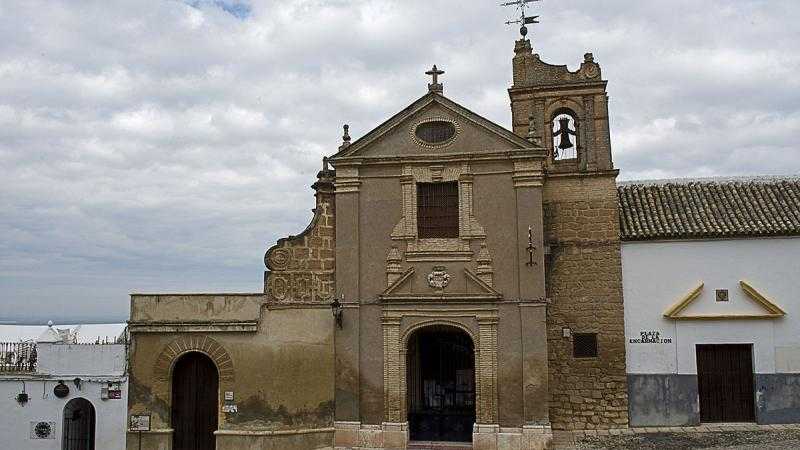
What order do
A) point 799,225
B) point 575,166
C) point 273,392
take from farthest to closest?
1. point 575,166
2. point 799,225
3. point 273,392

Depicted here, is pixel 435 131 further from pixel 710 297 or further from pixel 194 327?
pixel 710 297

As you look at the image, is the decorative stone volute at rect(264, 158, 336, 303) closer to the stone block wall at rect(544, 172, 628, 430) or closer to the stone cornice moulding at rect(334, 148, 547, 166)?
the stone cornice moulding at rect(334, 148, 547, 166)

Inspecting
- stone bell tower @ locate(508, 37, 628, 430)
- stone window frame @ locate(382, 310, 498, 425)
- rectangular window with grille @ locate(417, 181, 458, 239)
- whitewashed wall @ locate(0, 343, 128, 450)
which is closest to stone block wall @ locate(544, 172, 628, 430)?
stone bell tower @ locate(508, 37, 628, 430)

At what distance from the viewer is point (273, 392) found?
18.0 m

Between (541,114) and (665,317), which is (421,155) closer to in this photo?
(541,114)

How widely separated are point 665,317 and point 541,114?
653 cm

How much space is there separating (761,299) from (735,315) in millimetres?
781

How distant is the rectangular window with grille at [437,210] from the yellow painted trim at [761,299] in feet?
25.6

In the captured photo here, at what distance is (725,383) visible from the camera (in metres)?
19.2

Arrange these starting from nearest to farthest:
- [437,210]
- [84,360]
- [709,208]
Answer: [437,210], [84,360], [709,208]

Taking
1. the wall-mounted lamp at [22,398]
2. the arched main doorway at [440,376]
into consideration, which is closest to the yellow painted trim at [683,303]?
the arched main doorway at [440,376]

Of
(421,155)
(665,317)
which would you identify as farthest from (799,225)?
(421,155)

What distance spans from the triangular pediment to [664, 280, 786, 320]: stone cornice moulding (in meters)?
5.97

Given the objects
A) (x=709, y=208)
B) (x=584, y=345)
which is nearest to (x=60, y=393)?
(x=584, y=345)
